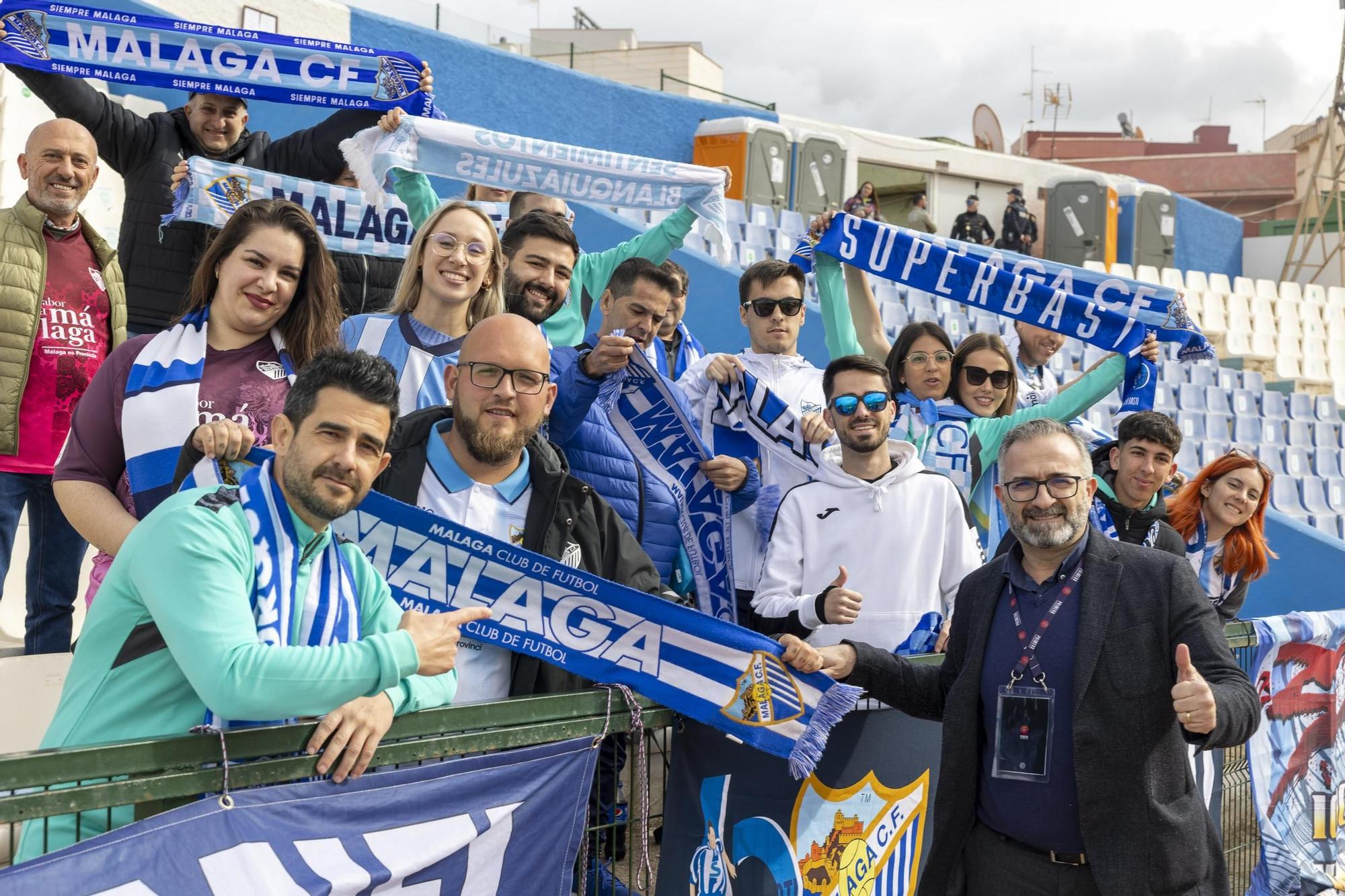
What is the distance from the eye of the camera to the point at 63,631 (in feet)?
15.0

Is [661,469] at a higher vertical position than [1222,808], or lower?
higher

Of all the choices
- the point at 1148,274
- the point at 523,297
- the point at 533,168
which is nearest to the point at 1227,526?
the point at 523,297

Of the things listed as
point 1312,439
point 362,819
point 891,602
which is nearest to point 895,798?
point 891,602

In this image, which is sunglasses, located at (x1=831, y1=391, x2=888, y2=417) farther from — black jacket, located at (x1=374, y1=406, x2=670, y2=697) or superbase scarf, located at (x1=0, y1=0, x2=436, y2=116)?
superbase scarf, located at (x1=0, y1=0, x2=436, y2=116)

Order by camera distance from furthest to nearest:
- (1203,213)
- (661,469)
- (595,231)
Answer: (1203,213) < (595,231) < (661,469)

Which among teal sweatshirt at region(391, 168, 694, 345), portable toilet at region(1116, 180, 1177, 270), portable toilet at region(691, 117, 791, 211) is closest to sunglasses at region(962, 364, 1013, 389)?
teal sweatshirt at region(391, 168, 694, 345)

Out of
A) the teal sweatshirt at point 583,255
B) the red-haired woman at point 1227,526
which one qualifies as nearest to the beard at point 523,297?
the teal sweatshirt at point 583,255

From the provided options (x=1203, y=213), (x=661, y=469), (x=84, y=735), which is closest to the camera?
(x=84, y=735)

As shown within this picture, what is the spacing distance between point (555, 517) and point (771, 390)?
1384 mm

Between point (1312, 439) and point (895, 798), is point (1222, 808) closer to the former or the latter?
point (895, 798)

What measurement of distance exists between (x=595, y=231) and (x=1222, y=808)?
9050 millimetres

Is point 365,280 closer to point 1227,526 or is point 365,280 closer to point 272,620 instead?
point 272,620

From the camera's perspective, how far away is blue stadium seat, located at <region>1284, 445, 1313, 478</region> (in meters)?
14.4

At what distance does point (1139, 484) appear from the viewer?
5.20 m
